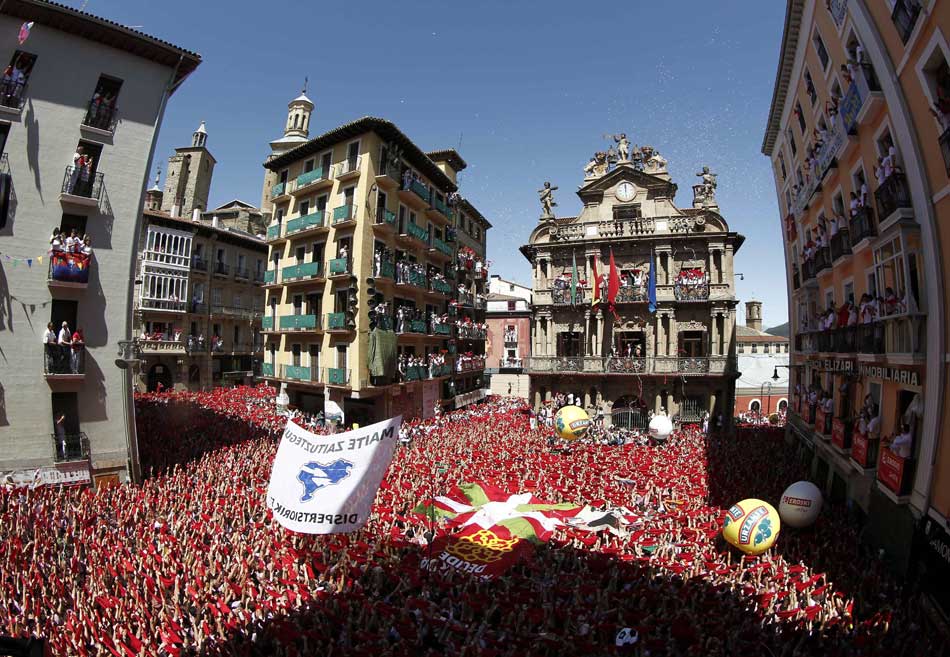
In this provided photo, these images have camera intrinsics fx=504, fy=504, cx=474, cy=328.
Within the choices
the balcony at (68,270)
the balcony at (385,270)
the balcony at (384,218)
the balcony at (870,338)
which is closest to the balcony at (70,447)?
the balcony at (68,270)

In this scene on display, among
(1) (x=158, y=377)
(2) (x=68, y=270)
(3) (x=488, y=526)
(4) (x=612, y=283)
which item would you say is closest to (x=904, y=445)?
(3) (x=488, y=526)

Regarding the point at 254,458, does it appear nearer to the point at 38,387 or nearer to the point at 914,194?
the point at 38,387

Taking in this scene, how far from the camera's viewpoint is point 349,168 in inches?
1067

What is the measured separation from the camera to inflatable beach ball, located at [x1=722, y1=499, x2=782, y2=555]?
11617mm

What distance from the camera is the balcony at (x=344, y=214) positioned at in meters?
26.2

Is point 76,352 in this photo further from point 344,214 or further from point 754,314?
point 754,314

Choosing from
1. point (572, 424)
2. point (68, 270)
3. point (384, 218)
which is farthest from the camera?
point (384, 218)

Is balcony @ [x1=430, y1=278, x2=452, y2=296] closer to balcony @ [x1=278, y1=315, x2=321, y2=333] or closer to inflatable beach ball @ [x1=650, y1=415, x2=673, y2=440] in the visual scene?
balcony @ [x1=278, y1=315, x2=321, y2=333]

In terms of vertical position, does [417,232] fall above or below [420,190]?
below

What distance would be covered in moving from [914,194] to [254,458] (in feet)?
66.8

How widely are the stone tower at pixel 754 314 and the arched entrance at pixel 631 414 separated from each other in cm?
3546

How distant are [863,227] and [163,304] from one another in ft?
127

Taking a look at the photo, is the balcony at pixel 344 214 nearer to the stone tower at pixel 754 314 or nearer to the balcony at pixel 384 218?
the balcony at pixel 384 218

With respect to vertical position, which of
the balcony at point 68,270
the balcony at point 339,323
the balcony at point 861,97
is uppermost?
the balcony at point 861,97
